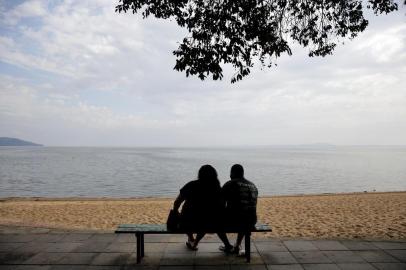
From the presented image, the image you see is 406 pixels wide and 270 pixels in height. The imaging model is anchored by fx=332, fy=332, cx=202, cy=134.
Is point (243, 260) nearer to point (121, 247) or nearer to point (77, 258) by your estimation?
point (121, 247)

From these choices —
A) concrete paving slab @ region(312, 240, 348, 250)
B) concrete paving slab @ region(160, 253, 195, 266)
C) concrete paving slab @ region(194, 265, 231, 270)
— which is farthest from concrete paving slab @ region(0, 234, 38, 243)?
concrete paving slab @ region(312, 240, 348, 250)

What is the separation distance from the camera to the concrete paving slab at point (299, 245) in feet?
20.1

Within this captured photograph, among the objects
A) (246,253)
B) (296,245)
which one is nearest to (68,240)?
(246,253)

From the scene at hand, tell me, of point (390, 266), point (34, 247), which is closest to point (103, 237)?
point (34, 247)

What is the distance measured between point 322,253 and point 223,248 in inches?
68.3

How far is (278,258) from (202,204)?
158 centimetres

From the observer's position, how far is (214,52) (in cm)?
610

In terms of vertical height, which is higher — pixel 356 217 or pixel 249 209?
pixel 249 209

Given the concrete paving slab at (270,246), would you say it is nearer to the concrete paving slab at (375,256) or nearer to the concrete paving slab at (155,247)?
the concrete paving slab at (375,256)

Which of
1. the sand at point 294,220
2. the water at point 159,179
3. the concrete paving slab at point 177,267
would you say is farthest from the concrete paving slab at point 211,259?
the water at point 159,179

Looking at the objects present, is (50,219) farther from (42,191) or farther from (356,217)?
(42,191)

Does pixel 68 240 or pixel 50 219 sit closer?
pixel 68 240

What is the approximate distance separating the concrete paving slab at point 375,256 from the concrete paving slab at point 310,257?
658 millimetres

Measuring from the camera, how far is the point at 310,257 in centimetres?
562
